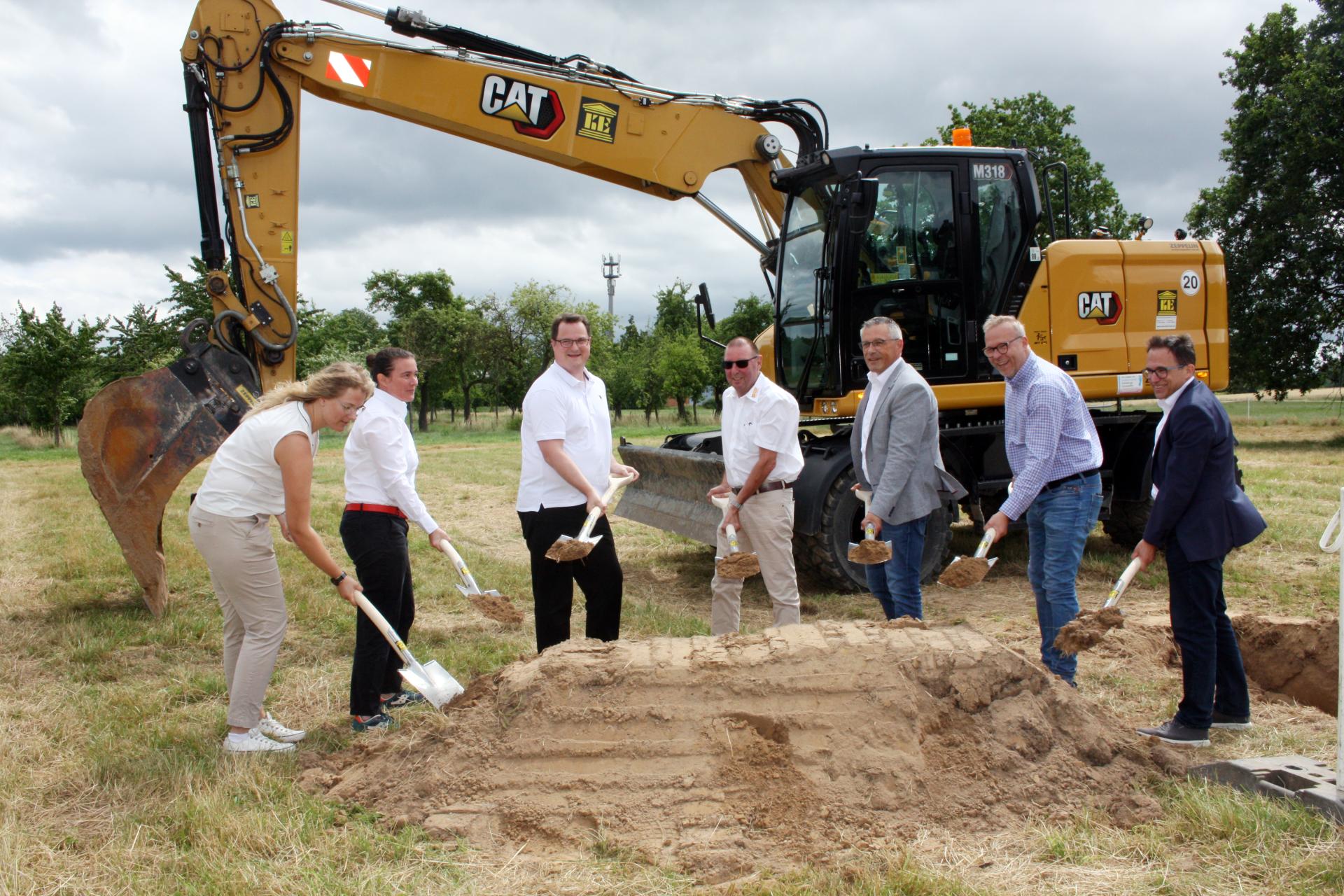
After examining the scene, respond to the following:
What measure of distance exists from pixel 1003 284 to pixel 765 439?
339cm

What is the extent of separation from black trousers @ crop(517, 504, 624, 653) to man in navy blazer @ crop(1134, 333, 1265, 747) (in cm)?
234

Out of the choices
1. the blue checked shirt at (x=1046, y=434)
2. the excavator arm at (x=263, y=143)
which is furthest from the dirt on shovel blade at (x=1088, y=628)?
the excavator arm at (x=263, y=143)

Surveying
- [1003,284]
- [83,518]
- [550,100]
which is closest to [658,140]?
[550,100]

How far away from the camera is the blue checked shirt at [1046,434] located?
4.46 metres

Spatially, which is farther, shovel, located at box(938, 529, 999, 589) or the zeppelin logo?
the zeppelin logo

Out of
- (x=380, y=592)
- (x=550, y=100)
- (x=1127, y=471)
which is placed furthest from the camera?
(x=1127, y=471)

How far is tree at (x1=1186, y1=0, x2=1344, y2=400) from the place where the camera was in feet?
67.3

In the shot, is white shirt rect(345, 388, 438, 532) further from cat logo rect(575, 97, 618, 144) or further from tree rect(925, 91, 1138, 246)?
tree rect(925, 91, 1138, 246)

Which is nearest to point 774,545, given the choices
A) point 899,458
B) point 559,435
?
point 899,458

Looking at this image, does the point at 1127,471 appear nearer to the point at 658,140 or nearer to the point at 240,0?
the point at 658,140

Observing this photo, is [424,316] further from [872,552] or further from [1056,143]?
[872,552]

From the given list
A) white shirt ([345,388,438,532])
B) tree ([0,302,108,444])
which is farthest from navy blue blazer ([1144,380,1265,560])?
tree ([0,302,108,444])

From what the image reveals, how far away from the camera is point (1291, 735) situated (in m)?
4.28

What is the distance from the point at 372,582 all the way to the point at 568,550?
0.96 meters
